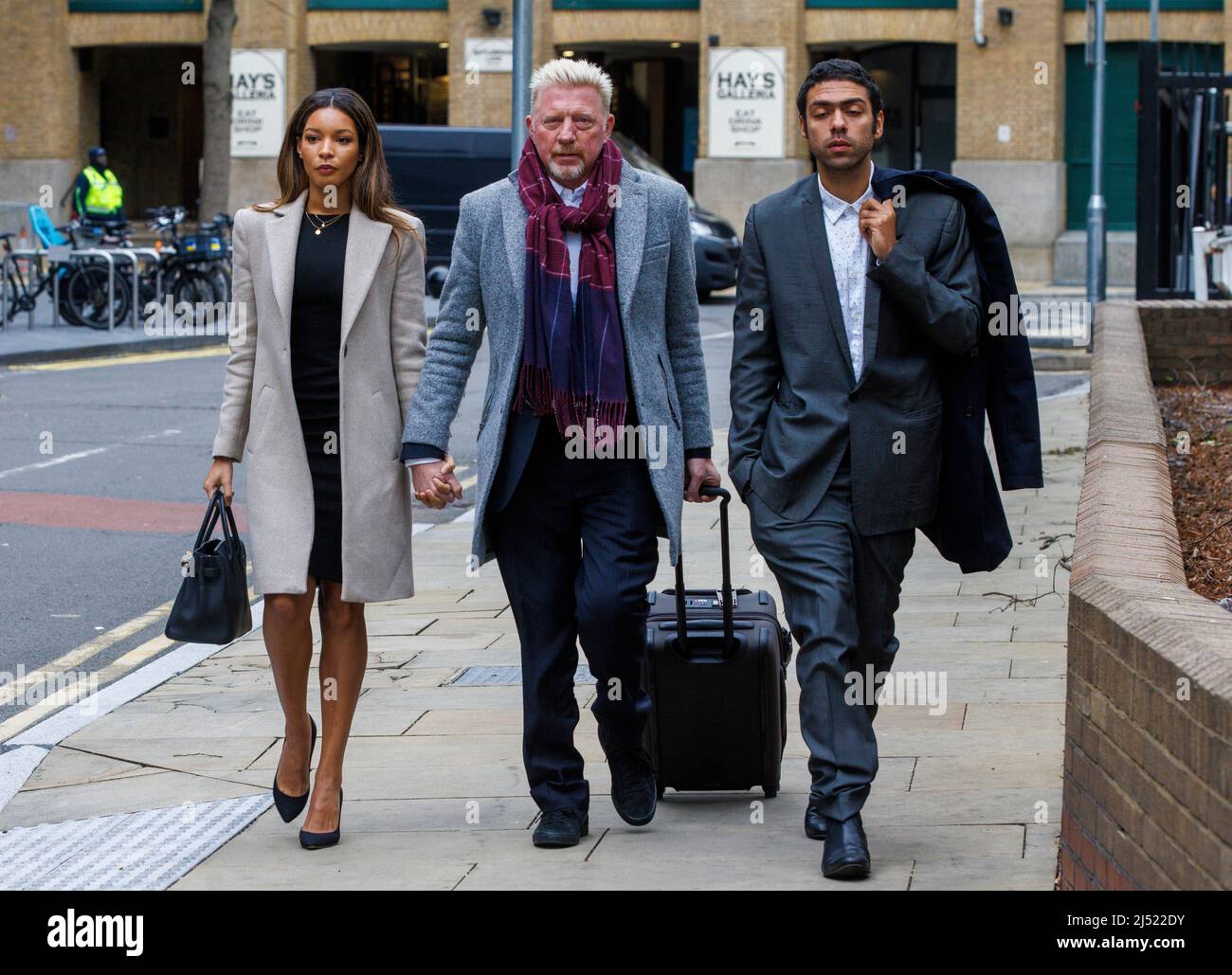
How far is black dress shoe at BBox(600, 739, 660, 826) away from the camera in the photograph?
16.7ft

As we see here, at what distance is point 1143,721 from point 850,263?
144 centimetres

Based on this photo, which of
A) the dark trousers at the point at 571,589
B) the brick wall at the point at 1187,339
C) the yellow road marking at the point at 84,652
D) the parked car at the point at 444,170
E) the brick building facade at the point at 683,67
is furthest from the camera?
the brick building facade at the point at 683,67

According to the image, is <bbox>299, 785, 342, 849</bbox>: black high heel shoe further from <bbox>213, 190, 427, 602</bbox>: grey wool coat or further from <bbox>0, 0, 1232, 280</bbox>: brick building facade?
<bbox>0, 0, 1232, 280</bbox>: brick building facade

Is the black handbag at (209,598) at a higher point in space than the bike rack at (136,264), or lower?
lower

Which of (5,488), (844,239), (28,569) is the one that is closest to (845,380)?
(844,239)

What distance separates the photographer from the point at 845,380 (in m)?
4.78

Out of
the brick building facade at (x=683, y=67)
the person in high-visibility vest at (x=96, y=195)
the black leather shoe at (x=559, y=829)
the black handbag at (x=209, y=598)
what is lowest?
the black leather shoe at (x=559, y=829)

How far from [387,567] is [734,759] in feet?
3.33

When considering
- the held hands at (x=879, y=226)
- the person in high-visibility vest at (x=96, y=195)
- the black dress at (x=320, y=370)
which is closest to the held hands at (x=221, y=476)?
the black dress at (x=320, y=370)

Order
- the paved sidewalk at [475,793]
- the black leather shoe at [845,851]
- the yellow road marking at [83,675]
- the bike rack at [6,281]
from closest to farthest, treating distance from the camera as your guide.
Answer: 1. the black leather shoe at [845,851]
2. the paved sidewalk at [475,793]
3. the yellow road marking at [83,675]
4. the bike rack at [6,281]

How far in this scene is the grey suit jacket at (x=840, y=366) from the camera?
4.76 m

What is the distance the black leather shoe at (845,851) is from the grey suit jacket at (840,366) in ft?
2.29

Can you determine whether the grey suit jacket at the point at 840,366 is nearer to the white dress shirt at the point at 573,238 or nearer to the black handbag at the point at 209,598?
the white dress shirt at the point at 573,238
